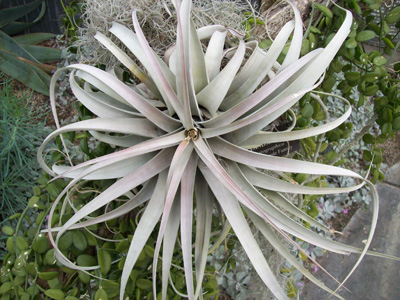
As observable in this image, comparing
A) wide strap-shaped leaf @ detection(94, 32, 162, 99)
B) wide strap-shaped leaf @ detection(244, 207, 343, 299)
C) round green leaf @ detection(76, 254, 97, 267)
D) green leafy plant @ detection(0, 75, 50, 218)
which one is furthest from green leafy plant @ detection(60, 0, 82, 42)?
wide strap-shaped leaf @ detection(244, 207, 343, 299)

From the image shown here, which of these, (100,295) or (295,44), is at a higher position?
(295,44)

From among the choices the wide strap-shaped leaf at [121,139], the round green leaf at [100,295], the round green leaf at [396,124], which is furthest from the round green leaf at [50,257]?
the round green leaf at [396,124]

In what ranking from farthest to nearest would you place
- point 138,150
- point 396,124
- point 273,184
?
point 396,124 → point 273,184 → point 138,150

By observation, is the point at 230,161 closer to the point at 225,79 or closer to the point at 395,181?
the point at 225,79

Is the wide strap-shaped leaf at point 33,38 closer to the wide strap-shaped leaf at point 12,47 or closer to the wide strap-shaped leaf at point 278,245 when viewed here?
the wide strap-shaped leaf at point 12,47

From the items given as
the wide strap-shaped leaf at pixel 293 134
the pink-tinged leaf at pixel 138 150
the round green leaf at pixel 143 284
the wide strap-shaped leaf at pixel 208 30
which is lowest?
the round green leaf at pixel 143 284

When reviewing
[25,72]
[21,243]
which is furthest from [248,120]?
[25,72]

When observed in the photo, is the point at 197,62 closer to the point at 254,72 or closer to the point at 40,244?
the point at 254,72

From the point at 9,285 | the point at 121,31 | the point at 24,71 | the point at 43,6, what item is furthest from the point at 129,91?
the point at 43,6
